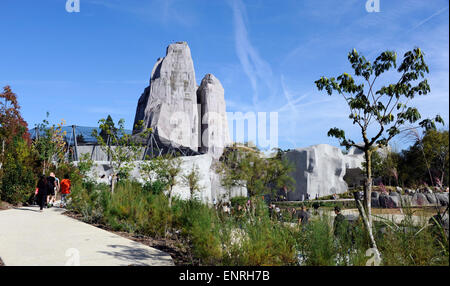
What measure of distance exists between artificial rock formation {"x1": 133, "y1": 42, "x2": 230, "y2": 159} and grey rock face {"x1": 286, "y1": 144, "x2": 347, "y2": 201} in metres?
16.8

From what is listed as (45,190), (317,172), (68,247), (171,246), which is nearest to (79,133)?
(45,190)

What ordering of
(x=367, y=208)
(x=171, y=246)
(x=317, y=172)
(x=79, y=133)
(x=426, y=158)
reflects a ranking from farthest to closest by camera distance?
(x=317, y=172), (x=79, y=133), (x=426, y=158), (x=367, y=208), (x=171, y=246)

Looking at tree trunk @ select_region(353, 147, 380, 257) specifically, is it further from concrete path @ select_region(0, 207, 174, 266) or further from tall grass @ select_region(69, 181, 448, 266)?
concrete path @ select_region(0, 207, 174, 266)

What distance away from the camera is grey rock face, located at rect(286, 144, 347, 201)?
37.3 m

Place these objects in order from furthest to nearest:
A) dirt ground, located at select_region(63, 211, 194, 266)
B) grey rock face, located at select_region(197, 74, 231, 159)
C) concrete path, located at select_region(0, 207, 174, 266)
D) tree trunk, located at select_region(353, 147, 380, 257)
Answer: grey rock face, located at select_region(197, 74, 231, 159) < dirt ground, located at select_region(63, 211, 194, 266) < concrete path, located at select_region(0, 207, 174, 266) < tree trunk, located at select_region(353, 147, 380, 257)

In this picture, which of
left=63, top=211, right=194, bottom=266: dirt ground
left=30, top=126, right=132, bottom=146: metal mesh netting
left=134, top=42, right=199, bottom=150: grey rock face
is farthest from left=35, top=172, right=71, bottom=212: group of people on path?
left=134, top=42, right=199, bottom=150: grey rock face

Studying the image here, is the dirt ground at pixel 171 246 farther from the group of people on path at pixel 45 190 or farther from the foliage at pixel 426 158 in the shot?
the foliage at pixel 426 158

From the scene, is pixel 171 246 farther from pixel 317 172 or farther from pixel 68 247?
pixel 317 172

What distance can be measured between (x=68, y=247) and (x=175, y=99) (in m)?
45.1

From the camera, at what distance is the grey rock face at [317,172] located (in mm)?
37312

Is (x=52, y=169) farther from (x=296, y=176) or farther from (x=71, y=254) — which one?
(x=296, y=176)

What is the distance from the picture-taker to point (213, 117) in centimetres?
5419
